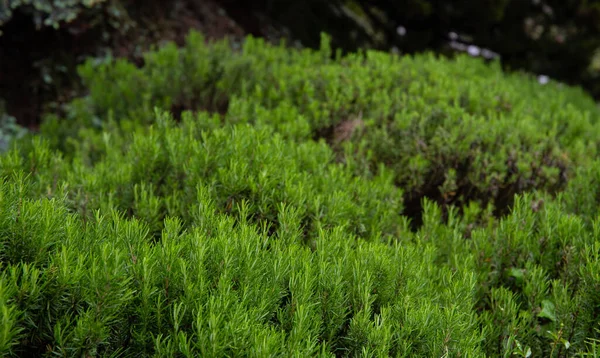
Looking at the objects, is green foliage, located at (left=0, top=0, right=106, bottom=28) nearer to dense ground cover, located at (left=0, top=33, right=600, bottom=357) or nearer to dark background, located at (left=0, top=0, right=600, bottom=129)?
dark background, located at (left=0, top=0, right=600, bottom=129)

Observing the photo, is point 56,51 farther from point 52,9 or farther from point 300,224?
point 300,224

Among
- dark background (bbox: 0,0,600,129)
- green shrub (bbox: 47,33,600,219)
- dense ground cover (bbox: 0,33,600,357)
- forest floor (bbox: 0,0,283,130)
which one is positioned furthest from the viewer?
dark background (bbox: 0,0,600,129)

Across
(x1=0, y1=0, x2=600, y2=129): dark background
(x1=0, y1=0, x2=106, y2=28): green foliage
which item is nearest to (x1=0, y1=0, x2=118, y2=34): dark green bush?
(x1=0, y1=0, x2=106, y2=28): green foliage

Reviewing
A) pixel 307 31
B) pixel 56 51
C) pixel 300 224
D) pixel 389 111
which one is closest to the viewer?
pixel 300 224

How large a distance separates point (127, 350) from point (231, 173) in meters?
1.17

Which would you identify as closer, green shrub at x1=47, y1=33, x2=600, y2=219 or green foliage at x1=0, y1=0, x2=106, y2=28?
green shrub at x1=47, y1=33, x2=600, y2=219

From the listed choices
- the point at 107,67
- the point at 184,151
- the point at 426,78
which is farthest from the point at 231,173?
the point at 107,67

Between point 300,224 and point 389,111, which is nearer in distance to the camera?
point 300,224

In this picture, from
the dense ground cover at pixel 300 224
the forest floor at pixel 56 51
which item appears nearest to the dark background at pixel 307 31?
the forest floor at pixel 56 51

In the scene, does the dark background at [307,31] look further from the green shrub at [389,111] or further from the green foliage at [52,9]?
the green shrub at [389,111]

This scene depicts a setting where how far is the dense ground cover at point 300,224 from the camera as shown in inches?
69.9

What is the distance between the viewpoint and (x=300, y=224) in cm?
284

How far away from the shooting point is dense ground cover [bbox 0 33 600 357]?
5.82 feet

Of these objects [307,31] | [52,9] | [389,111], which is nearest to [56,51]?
[52,9]
